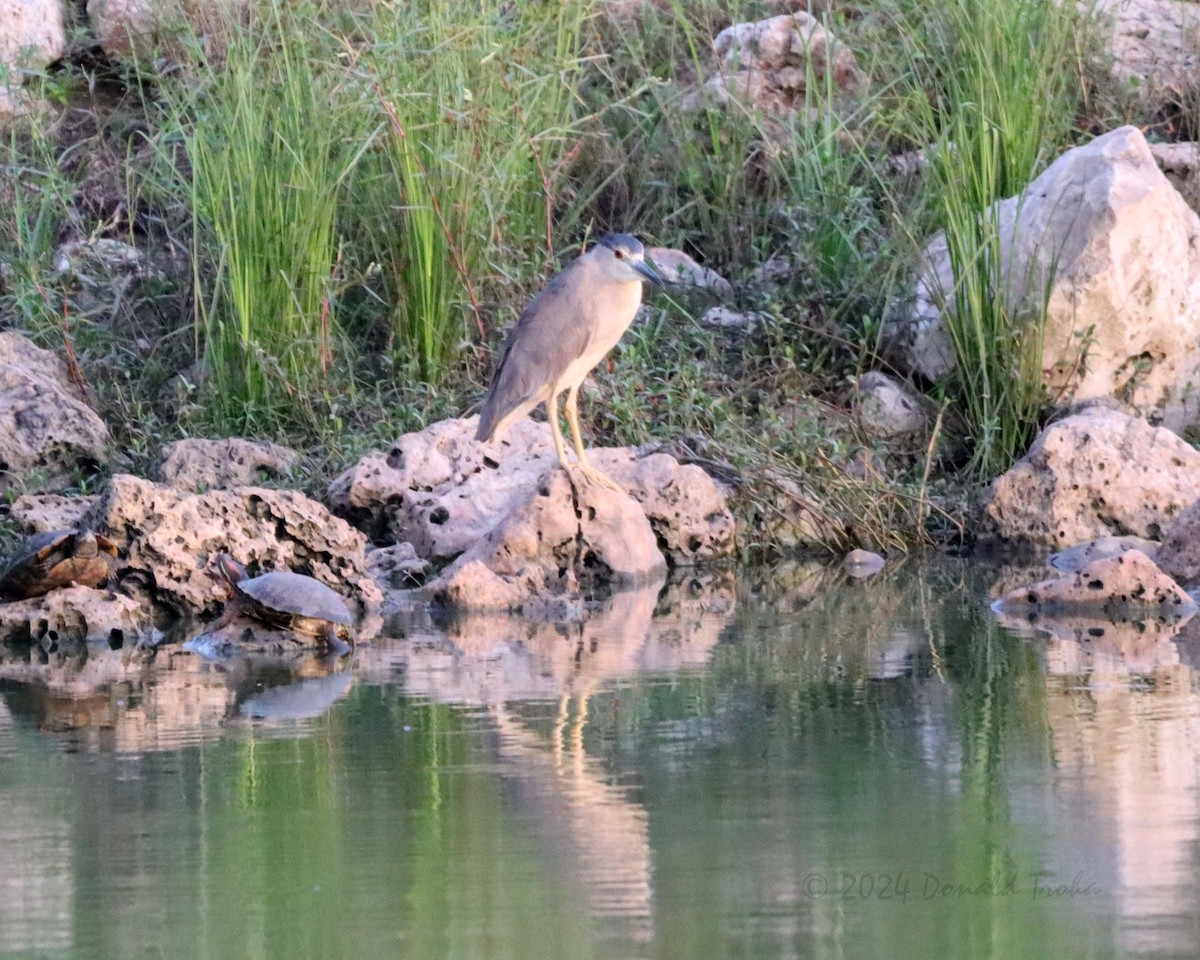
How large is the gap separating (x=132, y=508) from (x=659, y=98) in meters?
5.48

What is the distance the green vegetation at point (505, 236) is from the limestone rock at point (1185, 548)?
1436 mm

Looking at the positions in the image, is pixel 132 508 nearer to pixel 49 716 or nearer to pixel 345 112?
pixel 49 716

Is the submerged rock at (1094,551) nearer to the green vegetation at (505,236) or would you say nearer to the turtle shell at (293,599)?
the green vegetation at (505,236)

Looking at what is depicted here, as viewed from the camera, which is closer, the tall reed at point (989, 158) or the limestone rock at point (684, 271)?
the tall reed at point (989, 158)

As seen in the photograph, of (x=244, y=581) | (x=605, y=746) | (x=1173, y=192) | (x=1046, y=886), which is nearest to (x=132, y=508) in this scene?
(x=244, y=581)

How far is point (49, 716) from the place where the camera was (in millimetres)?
5383

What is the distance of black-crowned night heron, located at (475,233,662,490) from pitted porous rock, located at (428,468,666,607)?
0.48 feet

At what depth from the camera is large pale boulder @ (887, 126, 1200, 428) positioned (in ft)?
30.8

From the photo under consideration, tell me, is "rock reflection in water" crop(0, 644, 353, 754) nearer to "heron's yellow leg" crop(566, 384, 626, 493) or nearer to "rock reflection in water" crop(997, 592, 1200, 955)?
"heron's yellow leg" crop(566, 384, 626, 493)

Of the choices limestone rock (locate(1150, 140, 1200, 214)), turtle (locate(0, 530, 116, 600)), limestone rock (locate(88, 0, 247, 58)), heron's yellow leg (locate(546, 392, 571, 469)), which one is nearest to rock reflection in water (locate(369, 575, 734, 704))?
heron's yellow leg (locate(546, 392, 571, 469))

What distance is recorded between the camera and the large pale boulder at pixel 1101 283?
9391mm

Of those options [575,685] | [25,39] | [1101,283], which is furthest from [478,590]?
[25,39]

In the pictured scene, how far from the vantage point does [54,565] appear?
679 cm

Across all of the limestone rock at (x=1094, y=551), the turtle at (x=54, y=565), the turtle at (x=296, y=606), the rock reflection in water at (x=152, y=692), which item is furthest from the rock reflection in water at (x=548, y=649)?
the limestone rock at (x=1094, y=551)
